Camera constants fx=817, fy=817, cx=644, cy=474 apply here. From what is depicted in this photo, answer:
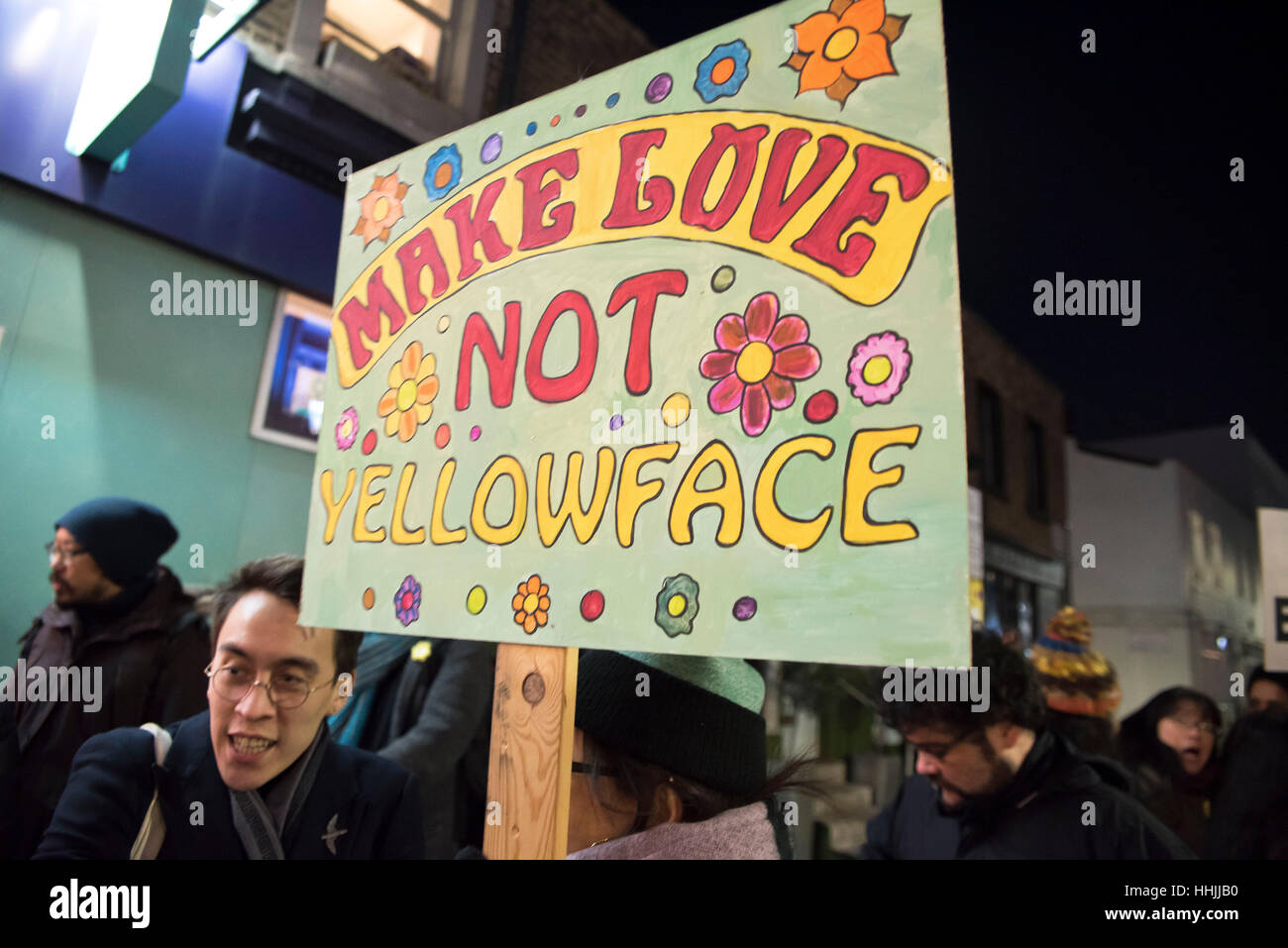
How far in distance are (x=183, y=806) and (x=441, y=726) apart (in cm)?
114

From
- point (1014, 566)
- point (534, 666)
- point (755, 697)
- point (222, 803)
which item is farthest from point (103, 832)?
point (1014, 566)

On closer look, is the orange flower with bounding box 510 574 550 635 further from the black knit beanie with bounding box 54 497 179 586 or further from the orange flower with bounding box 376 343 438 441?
the black knit beanie with bounding box 54 497 179 586

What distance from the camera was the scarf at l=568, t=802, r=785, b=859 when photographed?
1.28 metres

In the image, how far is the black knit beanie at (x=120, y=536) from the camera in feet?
8.21

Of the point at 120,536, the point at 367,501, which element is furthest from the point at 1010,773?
the point at 120,536

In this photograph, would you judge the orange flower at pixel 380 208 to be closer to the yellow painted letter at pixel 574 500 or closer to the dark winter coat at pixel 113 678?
the yellow painted letter at pixel 574 500

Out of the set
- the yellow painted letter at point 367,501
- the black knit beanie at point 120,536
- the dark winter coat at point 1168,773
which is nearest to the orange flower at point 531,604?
the yellow painted letter at point 367,501

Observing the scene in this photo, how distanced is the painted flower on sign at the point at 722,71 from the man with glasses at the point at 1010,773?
155 centimetres

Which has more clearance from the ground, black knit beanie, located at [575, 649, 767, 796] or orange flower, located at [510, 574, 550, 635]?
orange flower, located at [510, 574, 550, 635]

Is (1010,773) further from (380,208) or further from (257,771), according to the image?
(380,208)

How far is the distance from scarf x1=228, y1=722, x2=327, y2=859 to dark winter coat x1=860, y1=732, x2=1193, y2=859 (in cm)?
172

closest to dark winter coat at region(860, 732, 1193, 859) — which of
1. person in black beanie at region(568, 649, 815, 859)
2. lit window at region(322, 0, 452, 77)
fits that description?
person in black beanie at region(568, 649, 815, 859)
